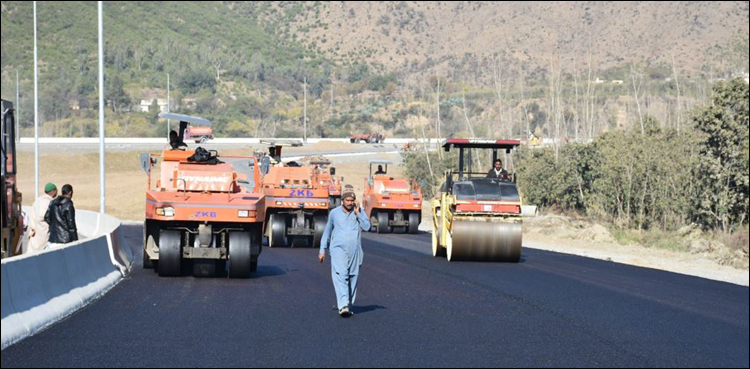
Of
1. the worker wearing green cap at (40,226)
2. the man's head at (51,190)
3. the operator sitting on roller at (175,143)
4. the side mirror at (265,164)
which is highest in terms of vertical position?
the operator sitting on roller at (175,143)

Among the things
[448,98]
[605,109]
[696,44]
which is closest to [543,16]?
[696,44]

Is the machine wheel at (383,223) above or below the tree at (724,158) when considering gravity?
below

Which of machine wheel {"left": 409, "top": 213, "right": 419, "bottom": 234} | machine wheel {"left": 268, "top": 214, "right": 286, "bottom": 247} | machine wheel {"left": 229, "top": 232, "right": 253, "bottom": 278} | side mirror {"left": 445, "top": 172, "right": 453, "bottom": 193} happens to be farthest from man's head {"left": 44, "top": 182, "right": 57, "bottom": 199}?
machine wheel {"left": 409, "top": 213, "right": 419, "bottom": 234}

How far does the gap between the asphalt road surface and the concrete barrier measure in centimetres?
25

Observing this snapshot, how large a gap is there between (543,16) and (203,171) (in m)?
135

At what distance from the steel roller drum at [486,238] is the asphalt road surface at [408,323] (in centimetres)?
210

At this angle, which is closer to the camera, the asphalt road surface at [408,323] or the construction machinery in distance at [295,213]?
the asphalt road surface at [408,323]

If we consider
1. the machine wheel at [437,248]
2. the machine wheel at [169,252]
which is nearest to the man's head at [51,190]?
the machine wheel at [169,252]

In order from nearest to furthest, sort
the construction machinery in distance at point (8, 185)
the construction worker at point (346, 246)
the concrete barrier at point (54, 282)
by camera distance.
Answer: the concrete barrier at point (54, 282)
the construction worker at point (346, 246)
the construction machinery in distance at point (8, 185)

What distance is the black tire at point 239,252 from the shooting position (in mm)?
19406

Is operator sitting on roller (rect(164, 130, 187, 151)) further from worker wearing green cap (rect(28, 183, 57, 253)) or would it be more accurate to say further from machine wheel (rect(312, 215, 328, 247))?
machine wheel (rect(312, 215, 328, 247))

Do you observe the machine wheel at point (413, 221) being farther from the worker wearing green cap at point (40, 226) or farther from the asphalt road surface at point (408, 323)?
the worker wearing green cap at point (40, 226)

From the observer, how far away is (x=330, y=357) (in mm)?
11156

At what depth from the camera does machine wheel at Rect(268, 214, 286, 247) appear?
30.1m
